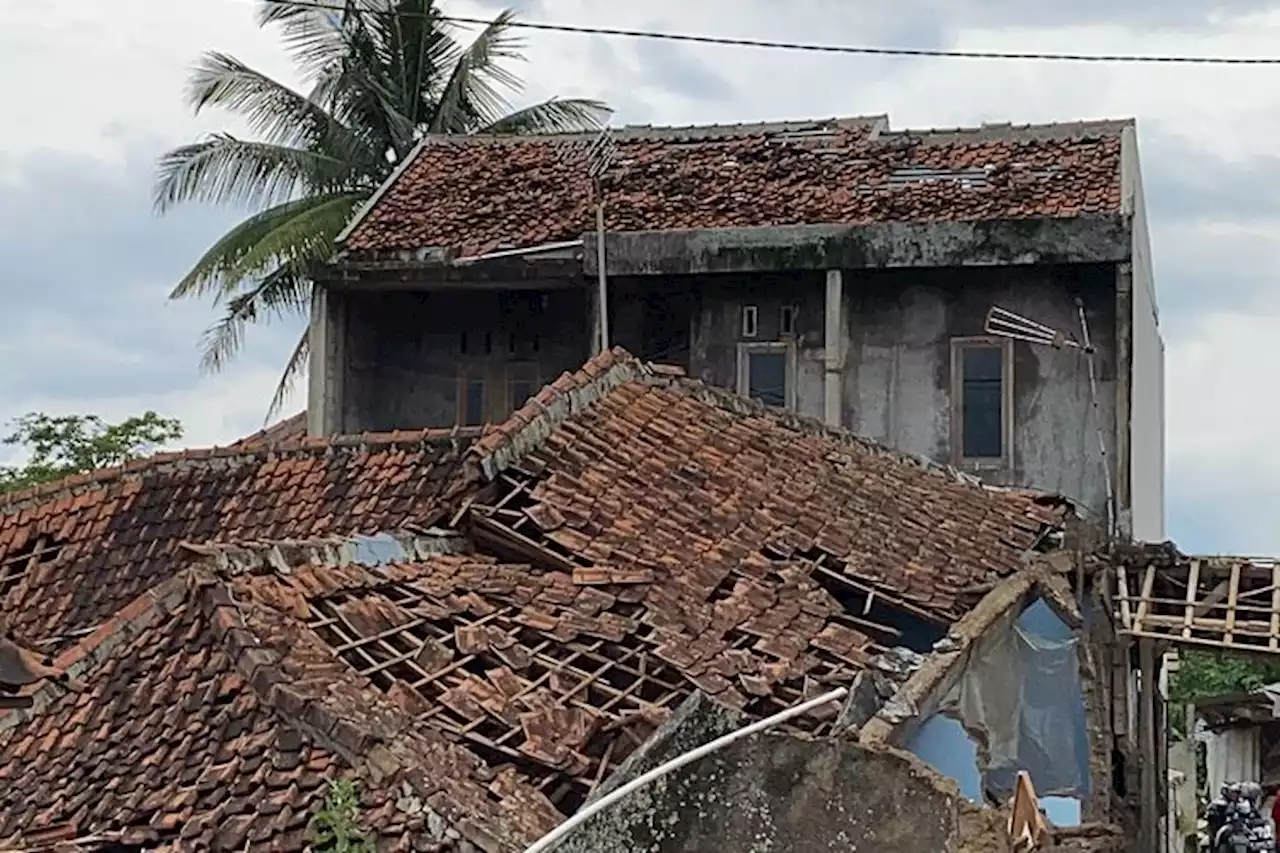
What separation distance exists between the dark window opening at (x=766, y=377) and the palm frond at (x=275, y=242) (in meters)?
5.48

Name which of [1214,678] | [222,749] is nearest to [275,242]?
[222,749]

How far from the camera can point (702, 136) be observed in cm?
2083

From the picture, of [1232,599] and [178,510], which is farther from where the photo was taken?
[1232,599]

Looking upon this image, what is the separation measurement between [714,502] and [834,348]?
20.3ft

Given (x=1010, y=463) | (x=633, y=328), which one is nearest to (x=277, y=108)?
(x=633, y=328)

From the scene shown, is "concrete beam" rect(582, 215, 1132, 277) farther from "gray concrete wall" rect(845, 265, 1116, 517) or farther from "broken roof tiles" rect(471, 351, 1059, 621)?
"broken roof tiles" rect(471, 351, 1059, 621)

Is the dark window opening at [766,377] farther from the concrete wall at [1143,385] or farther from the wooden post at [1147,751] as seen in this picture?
the wooden post at [1147,751]

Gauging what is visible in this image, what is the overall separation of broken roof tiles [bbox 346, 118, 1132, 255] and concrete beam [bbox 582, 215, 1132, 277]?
0.32m

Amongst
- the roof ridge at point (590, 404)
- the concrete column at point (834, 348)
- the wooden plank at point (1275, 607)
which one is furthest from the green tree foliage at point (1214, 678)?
the wooden plank at point (1275, 607)

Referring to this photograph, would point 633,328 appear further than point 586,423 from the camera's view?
Yes

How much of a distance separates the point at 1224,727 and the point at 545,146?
1180 centimetres

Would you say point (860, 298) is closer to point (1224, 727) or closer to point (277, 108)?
point (277, 108)

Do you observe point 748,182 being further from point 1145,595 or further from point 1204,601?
point 1204,601

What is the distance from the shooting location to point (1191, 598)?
12.3 metres
